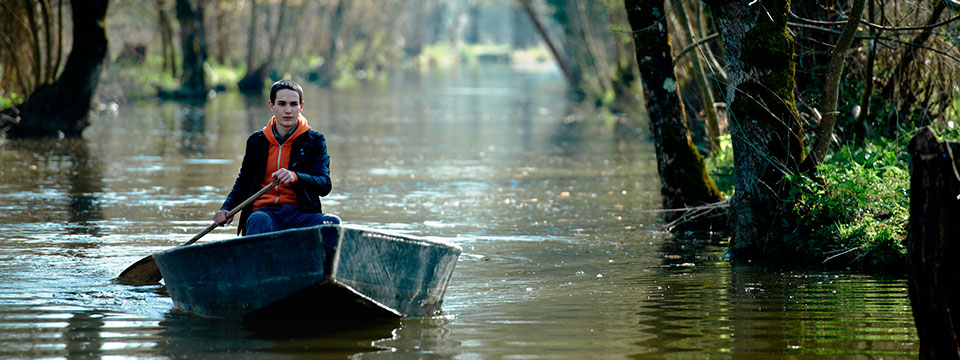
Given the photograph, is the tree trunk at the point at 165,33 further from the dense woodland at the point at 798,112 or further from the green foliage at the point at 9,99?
the dense woodland at the point at 798,112

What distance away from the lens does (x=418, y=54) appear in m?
105

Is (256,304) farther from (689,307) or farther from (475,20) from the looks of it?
(475,20)

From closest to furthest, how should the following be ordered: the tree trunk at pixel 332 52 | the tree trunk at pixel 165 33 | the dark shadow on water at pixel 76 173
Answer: the dark shadow on water at pixel 76 173 < the tree trunk at pixel 165 33 < the tree trunk at pixel 332 52

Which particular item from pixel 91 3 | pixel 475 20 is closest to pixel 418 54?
pixel 475 20

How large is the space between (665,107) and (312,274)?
589 cm

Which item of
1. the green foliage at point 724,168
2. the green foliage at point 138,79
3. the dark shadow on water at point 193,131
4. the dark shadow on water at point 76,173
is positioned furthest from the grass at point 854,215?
the green foliage at point 138,79

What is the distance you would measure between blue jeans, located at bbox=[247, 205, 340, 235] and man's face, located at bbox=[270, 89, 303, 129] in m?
0.62

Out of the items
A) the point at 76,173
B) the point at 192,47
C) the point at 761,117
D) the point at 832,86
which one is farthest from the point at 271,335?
the point at 192,47

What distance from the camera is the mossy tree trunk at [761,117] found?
10.5 m

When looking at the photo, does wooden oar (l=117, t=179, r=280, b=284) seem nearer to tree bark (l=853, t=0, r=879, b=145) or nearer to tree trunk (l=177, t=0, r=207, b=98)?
tree bark (l=853, t=0, r=879, b=145)

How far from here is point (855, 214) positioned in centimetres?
1055

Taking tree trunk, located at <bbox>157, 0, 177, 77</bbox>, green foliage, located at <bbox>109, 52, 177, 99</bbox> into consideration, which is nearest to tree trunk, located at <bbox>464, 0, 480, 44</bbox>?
tree trunk, located at <bbox>157, 0, 177, 77</bbox>

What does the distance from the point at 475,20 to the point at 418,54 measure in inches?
1499

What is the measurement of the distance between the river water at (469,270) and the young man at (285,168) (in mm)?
764
